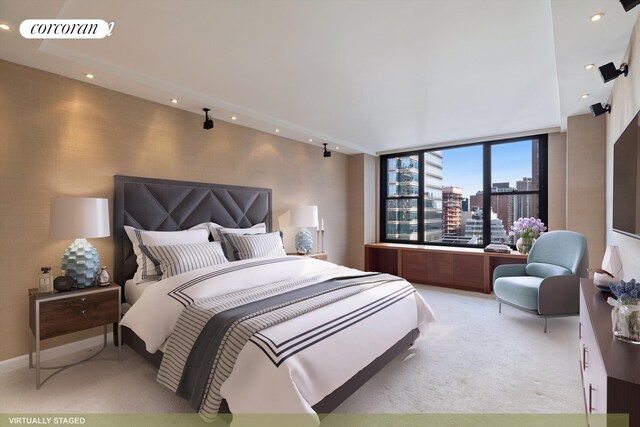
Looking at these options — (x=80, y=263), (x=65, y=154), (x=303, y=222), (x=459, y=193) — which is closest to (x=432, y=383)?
(x=303, y=222)

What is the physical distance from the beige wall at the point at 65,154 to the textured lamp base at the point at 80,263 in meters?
0.30

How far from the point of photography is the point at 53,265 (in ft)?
8.69

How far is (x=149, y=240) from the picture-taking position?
2.93 metres

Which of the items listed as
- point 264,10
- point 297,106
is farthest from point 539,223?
point 264,10

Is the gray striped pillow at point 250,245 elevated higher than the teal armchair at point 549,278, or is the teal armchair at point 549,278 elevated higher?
the gray striped pillow at point 250,245

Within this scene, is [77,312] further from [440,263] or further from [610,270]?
[440,263]

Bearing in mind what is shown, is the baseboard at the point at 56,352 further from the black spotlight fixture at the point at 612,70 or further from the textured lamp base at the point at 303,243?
the black spotlight fixture at the point at 612,70

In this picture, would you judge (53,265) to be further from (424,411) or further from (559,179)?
(559,179)

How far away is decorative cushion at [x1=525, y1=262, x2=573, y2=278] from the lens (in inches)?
133

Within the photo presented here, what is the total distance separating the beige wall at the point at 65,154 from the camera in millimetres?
2432

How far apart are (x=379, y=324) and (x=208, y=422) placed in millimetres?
1247

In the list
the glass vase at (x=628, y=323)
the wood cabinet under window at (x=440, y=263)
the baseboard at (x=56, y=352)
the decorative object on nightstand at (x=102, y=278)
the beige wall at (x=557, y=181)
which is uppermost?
the beige wall at (x=557, y=181)

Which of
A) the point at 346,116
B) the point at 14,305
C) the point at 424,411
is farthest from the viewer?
the point at 346,116

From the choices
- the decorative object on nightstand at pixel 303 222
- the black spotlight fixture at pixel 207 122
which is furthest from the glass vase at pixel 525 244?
the black spotlight fixture at pixel 207 122
